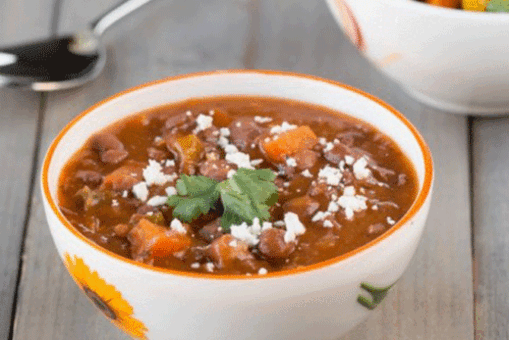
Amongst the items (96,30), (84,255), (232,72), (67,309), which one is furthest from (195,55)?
(84,255)

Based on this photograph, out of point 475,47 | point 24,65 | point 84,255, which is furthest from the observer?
point 24,65

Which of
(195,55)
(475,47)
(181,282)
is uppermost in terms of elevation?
(181,282)

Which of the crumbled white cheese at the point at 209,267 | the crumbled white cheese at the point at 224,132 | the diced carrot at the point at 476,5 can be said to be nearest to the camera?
the crumbled white cheese at the point at 209,267

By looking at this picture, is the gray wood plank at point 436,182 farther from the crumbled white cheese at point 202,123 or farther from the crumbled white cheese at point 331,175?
the crumbled white cheese at point 202,123

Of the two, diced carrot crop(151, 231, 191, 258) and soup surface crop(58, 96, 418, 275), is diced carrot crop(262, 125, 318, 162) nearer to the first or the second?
soup surface crop(58, 96, 418, 275)

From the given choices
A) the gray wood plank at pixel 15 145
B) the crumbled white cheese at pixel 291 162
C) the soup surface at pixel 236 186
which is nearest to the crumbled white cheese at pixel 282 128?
the soup surface at pixel 236 186

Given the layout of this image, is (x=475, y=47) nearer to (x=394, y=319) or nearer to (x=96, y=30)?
(x=394, y=319)
